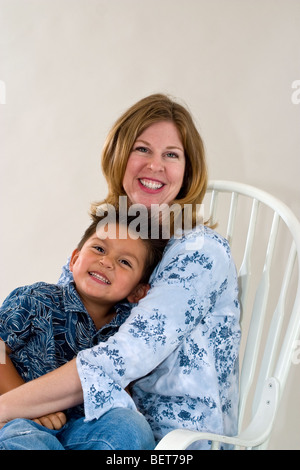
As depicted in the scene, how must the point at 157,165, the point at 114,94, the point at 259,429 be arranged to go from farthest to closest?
the point at 114,94, the point at 157,165, the point at 259,429

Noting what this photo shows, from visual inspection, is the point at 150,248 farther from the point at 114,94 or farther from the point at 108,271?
the point at 114,94

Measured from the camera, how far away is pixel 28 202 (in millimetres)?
2709

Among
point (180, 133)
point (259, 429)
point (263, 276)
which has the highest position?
point (180, 133)

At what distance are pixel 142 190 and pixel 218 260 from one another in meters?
0.29

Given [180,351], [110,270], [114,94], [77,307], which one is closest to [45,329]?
[77,307]

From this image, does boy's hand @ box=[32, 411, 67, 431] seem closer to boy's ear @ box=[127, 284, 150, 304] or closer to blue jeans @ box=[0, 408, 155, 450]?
blue jeans @ box=[0, 408, 155, 450]

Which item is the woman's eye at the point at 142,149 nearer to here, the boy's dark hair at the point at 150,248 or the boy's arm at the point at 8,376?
the boy's dark hair at the point at 150,248

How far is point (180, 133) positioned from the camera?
156cm

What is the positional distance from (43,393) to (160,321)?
0.25 m

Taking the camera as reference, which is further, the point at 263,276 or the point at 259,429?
the point at 263,276

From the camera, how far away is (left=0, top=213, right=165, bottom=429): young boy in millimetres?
1393
